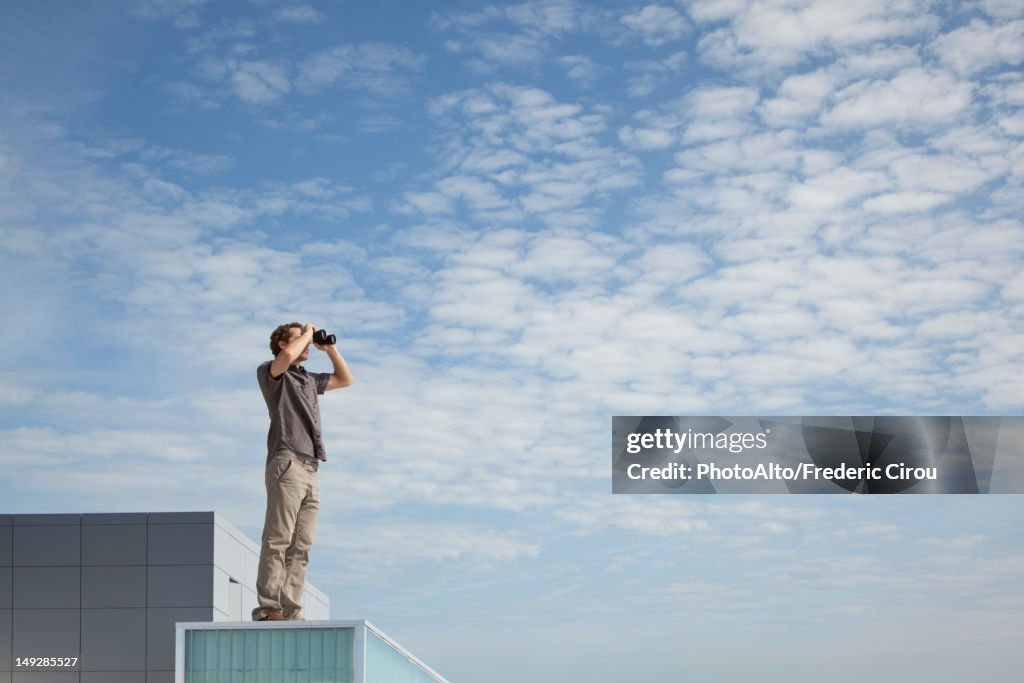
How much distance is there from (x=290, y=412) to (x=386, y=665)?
11.3 feet

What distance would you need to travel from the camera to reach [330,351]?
14594 millimetres

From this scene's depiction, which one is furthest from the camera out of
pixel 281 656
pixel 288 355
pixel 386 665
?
pixel 386 665

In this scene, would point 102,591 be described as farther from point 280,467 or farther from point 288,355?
point 288,355

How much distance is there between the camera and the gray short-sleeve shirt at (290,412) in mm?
14188

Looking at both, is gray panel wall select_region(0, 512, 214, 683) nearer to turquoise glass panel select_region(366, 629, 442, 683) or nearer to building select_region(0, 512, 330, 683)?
building select_region(0, 512, 330, 683)

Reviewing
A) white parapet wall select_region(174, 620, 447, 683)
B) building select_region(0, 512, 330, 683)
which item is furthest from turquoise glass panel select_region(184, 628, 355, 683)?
building select_region(0, 512, 330, 683)

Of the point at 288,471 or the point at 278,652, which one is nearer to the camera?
the point at 288,471

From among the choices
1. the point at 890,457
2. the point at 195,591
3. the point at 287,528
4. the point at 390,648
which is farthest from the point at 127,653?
the point at 890,457

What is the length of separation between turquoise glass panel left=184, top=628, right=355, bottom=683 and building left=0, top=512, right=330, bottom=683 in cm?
1071

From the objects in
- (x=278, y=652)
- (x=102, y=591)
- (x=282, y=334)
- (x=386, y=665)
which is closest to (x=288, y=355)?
(x=282, y=334)

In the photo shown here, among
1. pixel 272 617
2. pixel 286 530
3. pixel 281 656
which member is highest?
pixel 286 530

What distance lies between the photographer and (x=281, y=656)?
14.5m

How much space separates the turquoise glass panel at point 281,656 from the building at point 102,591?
1071 cm

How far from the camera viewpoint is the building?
25203 millimetres
